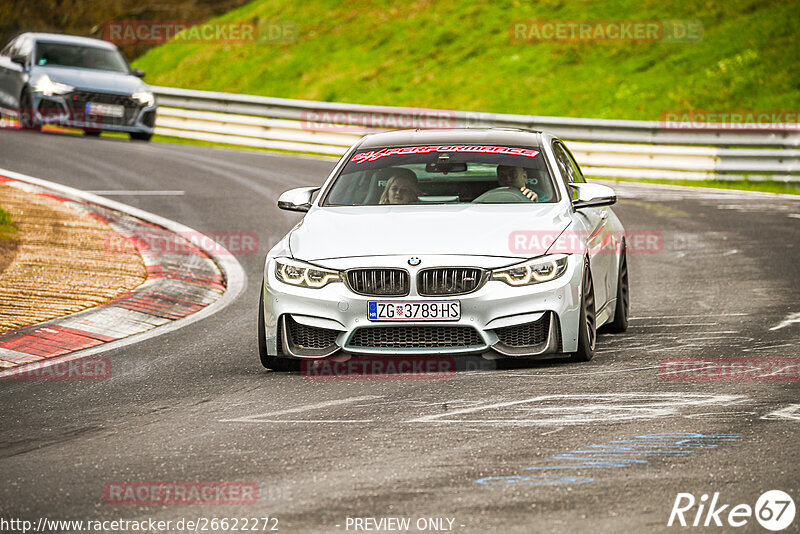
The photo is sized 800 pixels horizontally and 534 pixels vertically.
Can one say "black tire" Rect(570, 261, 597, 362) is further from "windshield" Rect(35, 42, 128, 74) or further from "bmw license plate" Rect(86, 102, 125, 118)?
"windshield" Rect(35, 42, 128, 74)

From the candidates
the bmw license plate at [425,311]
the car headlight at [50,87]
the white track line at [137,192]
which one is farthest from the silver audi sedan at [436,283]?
the car headlight at [50,87]

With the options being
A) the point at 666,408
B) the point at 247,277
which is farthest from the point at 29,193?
the point at 666,408

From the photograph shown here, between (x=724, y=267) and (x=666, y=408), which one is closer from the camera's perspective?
(x=666, y=408)

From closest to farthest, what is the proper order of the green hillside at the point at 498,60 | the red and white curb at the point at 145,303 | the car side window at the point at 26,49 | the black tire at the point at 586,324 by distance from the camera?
the black tire at the point at 586,324 → the red and white curb at the point at 145,303 → the car side window at the point at 26,49 → the green hillside at the point at 498,60

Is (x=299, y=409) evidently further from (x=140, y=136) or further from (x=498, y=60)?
(x=498, y=60)

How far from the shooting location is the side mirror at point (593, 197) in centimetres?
842

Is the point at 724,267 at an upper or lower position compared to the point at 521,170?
lower

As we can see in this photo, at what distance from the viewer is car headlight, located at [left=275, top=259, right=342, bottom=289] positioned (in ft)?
25.0

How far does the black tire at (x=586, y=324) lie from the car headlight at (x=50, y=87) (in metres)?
17.4

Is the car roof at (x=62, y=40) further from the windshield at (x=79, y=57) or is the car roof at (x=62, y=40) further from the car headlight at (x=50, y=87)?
the car headlight at (x=50, y=87)

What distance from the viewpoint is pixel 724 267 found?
12680 mm

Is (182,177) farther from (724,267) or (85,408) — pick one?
(85,408)

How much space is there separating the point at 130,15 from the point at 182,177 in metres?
20.9

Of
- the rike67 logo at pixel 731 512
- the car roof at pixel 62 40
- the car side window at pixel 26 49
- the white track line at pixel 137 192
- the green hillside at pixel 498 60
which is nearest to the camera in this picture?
the rike67 logo at pixel 731 512
